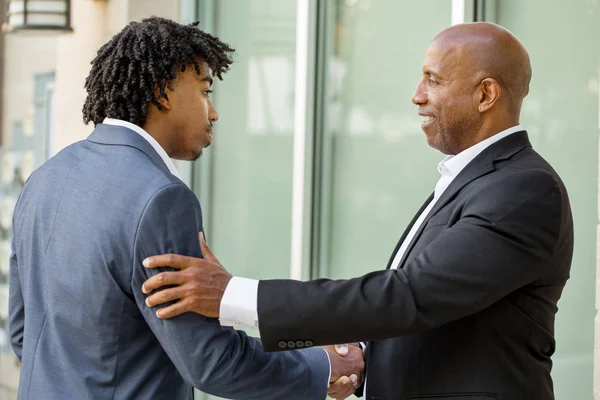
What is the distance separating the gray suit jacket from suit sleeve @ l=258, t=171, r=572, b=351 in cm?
18

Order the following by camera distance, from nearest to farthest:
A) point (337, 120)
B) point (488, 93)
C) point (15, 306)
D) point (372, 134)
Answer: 1. point (488, 93)
2. point (15, 306)
3. point (372, 134)
4. point (337, 120)

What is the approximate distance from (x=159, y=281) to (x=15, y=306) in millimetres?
770

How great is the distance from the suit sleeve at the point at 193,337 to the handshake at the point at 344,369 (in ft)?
0.87

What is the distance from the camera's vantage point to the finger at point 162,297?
8.28 feet

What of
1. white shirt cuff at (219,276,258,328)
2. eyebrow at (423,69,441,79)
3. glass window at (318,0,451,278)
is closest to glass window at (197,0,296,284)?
glass window at (318,0,451,278)

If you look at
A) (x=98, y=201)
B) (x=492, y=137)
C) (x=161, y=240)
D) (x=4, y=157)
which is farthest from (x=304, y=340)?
(x=4, y=157)

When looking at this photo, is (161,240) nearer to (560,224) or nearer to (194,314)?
(194,314)

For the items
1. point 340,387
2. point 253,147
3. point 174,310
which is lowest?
point 340,387

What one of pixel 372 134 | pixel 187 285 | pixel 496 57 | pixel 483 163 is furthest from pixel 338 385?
pixel 372 134

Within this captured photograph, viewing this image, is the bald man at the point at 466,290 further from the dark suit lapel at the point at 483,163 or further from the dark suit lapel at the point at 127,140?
the dark suit lapel at the point at 127,140

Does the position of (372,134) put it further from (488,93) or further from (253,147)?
(488,93)

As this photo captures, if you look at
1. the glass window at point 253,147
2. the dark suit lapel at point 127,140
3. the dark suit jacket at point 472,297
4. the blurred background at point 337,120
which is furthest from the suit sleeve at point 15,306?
the glass window at point 253,147

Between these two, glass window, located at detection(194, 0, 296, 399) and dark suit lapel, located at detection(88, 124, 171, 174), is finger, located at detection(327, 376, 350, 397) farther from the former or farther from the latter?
glass window, located at detection(194, 0, 296, 399)

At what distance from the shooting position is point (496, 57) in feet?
9.62
